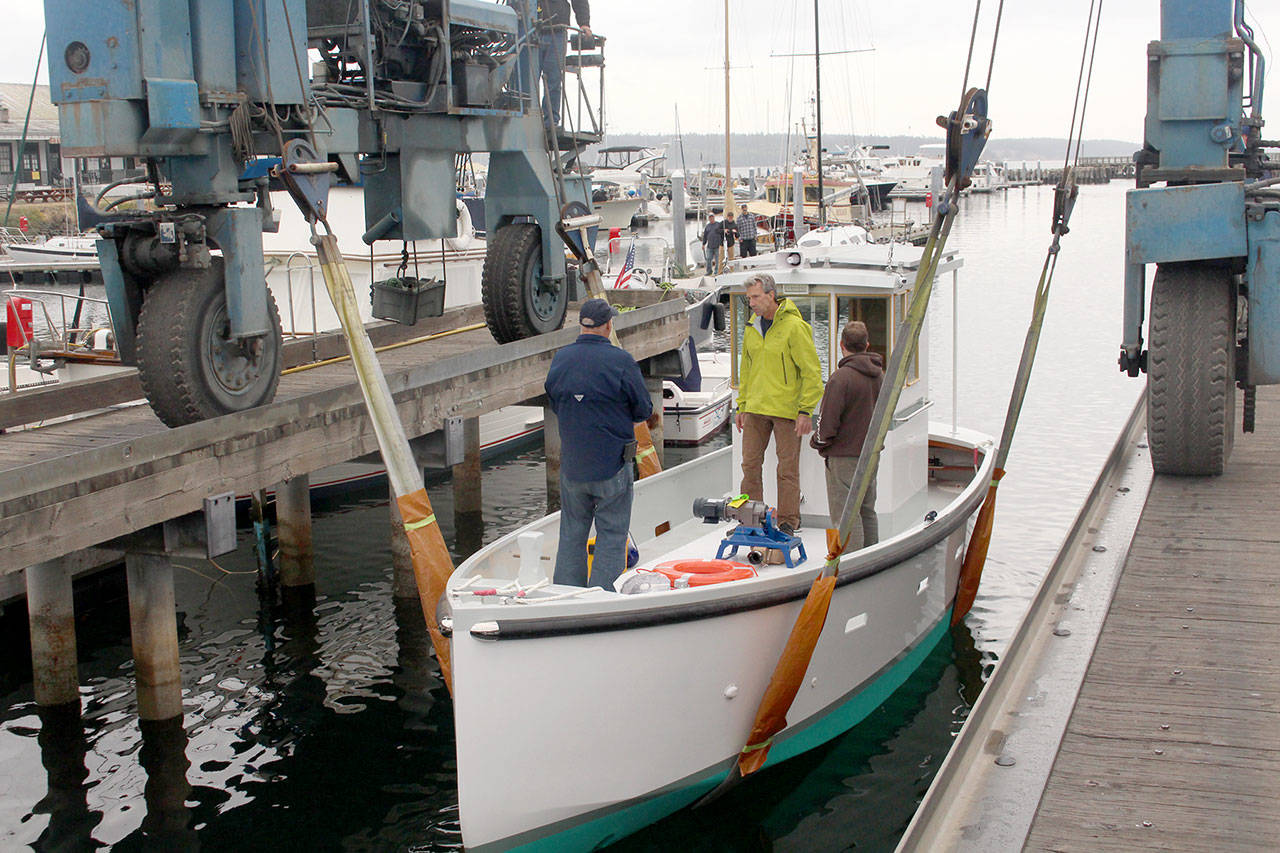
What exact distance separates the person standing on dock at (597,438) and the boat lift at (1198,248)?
3767 mm

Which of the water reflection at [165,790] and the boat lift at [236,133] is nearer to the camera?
the water reflection at [165,790]

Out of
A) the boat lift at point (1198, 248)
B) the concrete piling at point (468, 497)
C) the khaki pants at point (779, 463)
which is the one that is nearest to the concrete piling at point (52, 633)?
the khaki pants at point (779, 463)

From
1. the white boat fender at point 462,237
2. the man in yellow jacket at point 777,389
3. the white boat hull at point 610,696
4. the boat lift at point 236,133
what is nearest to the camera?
the white boat hull at point 610,696

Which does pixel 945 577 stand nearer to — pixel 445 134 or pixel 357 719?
pixel 357 719

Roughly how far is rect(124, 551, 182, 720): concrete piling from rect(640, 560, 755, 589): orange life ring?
3.34m

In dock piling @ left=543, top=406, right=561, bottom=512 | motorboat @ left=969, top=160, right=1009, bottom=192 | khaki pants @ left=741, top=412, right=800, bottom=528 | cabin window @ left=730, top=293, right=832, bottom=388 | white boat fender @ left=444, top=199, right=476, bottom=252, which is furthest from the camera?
motorboat @ left=969, top=160, right=1009, bottom=192

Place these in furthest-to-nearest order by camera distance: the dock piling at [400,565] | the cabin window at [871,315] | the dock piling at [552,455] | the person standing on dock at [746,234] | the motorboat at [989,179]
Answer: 1. the motorboat at [989,179]
2. the person standing on dock at [746,234]
3. the dock piling at [552,455]
4. the dock piling at [400,565]
5. the cabin window at [871,315]

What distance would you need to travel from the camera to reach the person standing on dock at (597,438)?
686cm

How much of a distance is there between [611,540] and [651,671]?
3.30ft

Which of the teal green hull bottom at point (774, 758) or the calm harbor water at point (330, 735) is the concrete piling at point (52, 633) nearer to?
the calm harbor water at point (330, 735)

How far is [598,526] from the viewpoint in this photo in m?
7.09

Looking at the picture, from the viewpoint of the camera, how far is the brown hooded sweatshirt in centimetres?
788

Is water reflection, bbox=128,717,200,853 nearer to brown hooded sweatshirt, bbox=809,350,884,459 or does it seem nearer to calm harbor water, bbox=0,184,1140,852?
calm harbor water, bbox=0,184,1140,852

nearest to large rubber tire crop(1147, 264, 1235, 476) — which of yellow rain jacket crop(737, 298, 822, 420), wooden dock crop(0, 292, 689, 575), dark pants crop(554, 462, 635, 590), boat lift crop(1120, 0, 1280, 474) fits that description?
boat lift crop(1120, 0, 1280, 474)
